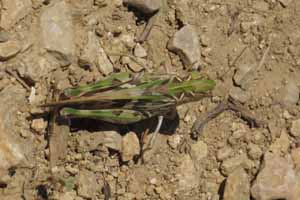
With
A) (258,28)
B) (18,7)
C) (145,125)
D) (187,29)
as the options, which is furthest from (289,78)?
→ (18,7)

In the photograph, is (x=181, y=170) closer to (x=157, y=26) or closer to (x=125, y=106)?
(x=125, y=106)

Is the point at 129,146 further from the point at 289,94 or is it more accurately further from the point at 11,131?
the point at 289,94

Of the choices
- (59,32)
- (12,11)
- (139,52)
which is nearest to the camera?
(12,11)

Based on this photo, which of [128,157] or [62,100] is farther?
[128,157]

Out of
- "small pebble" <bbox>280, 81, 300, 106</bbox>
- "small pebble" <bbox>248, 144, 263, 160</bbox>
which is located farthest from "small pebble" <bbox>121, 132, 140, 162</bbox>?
"small pebble" <bbox>280, 81, 300, 106</bbox>

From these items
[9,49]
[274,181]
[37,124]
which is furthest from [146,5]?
[274,181]

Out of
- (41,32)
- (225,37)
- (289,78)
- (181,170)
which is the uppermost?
(41,32)
